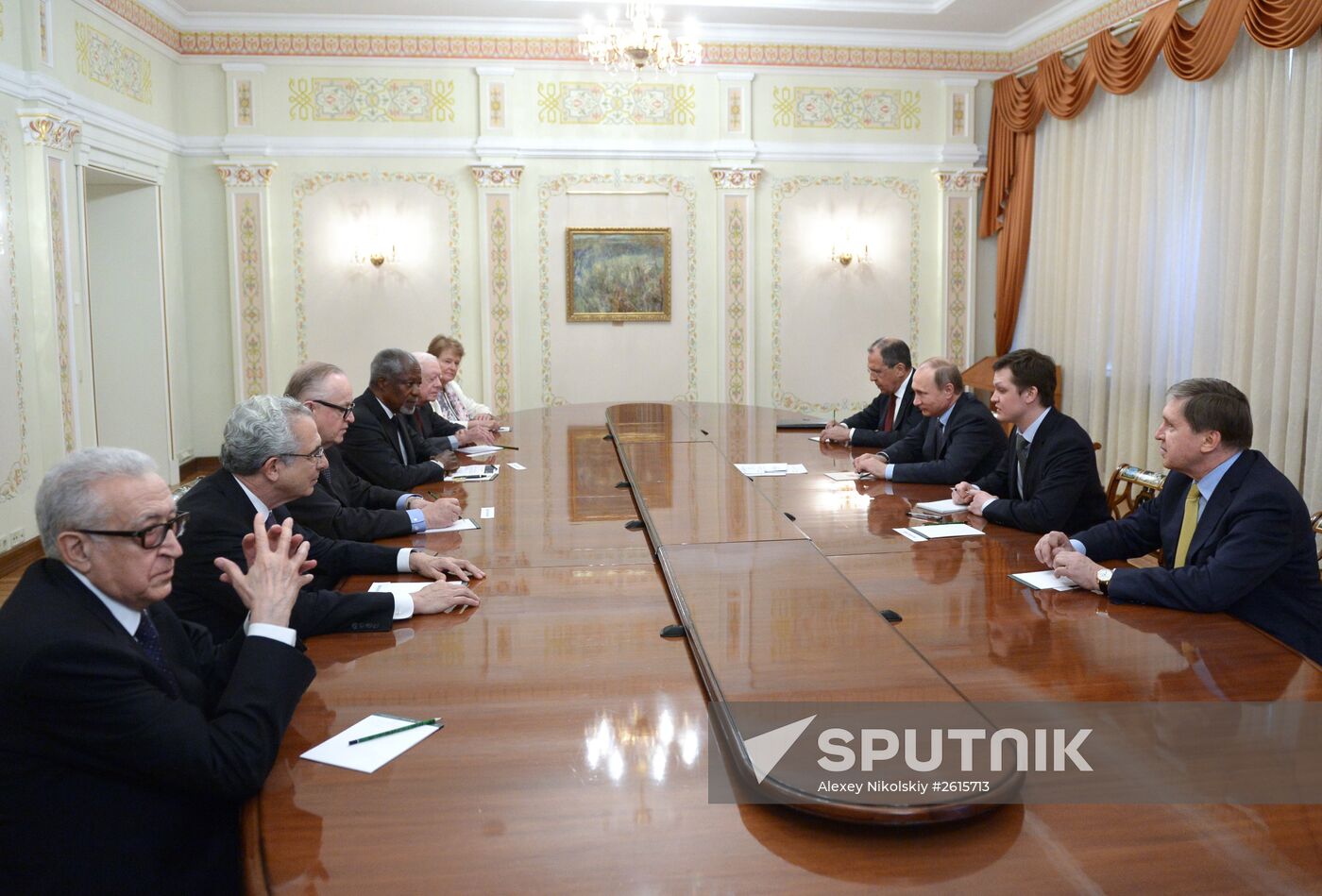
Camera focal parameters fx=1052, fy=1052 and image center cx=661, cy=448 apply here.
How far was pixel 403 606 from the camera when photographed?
266 centimetres

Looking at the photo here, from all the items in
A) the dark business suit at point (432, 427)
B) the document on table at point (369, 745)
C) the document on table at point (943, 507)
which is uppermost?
the dark business suit at point (432, 427)

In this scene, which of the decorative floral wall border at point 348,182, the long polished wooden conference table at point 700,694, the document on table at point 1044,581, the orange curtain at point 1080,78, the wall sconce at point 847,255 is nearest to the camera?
the long polished wooden conference table at point 700,694

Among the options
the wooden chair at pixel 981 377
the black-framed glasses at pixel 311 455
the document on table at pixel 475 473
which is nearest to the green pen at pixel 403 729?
the black-framed glasses at pixel 311 455

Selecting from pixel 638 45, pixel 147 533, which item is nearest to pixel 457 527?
pixel 147 533

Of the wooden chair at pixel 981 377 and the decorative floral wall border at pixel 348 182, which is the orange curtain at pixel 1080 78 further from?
the decorative floral wall border at pixel 348 182

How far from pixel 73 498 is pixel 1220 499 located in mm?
2746

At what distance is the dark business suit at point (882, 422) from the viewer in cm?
585

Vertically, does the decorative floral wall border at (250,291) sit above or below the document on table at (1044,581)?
above

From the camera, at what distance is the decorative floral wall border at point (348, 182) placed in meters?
8.80

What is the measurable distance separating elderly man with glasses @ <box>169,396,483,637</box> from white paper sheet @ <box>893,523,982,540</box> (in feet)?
5.34

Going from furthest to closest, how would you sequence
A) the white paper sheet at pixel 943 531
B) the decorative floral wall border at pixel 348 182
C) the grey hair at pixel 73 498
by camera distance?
the decorative floral wall border at pixel 348 182 → the white paper sheet at pixel 943 531 → the grey hair at pixel 73 498

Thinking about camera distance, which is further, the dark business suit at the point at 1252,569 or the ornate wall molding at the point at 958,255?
the ornate wall molding at the point at 958,255

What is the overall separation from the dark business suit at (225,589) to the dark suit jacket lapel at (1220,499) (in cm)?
217

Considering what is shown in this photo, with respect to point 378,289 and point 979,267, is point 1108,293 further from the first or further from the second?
point 378,289
